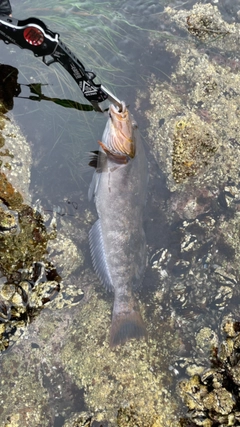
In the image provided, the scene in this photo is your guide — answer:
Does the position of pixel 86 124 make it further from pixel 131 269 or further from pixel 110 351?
pixel 110 351

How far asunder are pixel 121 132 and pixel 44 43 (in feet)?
4.06

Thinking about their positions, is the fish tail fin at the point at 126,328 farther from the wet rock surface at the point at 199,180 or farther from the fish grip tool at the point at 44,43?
the fish grip tool at the point at 44,43

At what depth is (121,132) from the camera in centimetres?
408

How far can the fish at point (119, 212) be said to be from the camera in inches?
162

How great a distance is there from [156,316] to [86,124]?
267 centimetres

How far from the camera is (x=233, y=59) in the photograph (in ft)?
15.8

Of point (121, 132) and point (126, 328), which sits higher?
point (121, 132)

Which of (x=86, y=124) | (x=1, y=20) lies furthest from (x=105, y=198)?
(x=1, y=20)

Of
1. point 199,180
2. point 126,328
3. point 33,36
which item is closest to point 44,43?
point 33,36

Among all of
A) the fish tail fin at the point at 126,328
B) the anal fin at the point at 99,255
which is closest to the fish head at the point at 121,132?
the anal fin at the point at 99,255

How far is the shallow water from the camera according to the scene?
11.9 ft

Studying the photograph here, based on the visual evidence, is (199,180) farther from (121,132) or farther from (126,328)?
(126,328)

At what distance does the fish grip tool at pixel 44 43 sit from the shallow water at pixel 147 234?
84 cm

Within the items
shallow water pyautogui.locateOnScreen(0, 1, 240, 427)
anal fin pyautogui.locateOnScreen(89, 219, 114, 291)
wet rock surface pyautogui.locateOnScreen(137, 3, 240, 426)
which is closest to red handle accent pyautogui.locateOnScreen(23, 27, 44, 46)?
shallow water pyautogui.locateOnScreen(0, 1, 240, 427)
